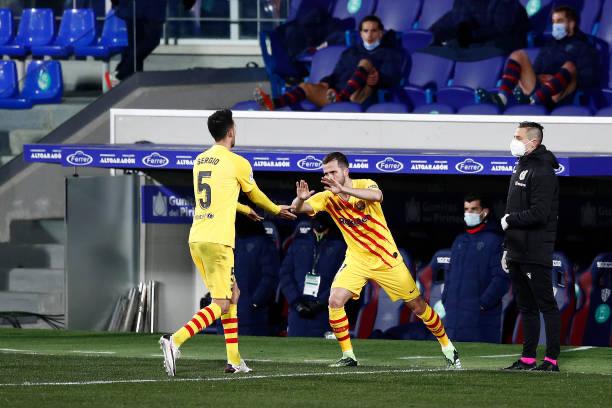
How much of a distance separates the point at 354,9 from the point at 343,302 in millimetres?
Answer: 9498

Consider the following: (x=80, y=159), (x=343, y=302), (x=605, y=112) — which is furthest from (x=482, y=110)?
(x=343, y=302)

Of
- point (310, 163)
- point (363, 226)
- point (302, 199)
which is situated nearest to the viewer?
point (302, 199)

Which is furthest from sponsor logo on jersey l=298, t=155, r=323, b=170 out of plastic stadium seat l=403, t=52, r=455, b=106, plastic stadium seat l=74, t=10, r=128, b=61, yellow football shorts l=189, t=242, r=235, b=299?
yellow football shorts l=189, t=242, r=235, b=299

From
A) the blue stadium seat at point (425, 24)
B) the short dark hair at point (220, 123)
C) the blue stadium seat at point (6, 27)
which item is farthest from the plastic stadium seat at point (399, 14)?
the short dark hair at point (220, 123)

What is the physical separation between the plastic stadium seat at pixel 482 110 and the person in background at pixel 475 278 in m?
1.57

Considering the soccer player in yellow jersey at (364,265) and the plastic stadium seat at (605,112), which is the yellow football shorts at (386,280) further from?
the plastic stadium seat at (605,112)

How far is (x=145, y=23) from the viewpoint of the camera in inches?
725

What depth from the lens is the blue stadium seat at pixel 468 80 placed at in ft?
56.4

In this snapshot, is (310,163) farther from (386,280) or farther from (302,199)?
(302,199)

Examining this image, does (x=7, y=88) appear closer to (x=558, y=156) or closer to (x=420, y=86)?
(x=420, y=86)

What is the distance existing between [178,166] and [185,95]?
3340 millimetres

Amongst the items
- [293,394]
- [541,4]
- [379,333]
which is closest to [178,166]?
[379,333]

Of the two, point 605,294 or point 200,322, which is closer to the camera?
point 200,322

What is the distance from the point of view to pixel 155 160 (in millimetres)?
15625
